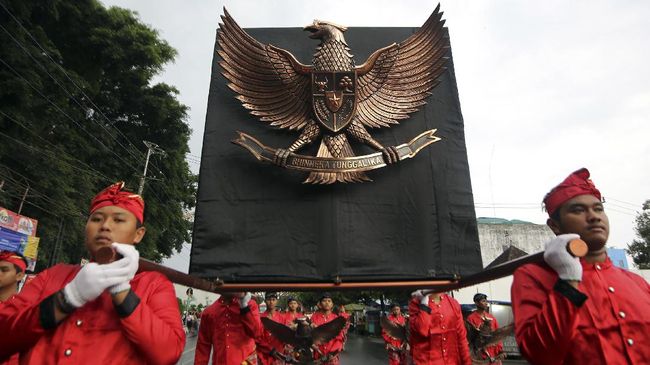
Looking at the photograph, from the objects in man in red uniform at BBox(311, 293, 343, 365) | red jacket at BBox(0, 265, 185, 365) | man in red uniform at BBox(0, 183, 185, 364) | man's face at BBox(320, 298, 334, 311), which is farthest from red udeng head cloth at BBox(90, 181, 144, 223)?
man's face at BBox(320, 298, 334, 311)

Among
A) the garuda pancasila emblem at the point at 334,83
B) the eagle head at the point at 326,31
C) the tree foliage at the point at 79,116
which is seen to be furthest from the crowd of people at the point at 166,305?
the tree foliage at the point at 79,116

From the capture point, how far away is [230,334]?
4.57 meters

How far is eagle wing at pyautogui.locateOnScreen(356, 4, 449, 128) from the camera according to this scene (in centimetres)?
326

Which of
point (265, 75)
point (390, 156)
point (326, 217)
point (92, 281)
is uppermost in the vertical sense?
point (265, 75)

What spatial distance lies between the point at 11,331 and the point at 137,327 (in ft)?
1.69

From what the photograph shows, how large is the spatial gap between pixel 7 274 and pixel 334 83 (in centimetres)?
350

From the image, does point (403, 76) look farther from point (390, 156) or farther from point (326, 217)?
point (326, 217)

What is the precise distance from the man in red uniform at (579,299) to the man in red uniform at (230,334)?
3.13 metres

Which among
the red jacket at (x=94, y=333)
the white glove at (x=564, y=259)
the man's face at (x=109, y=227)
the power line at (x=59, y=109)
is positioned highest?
the power line at (x=59, y=109)

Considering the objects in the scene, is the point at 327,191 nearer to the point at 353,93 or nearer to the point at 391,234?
the point at 391,234

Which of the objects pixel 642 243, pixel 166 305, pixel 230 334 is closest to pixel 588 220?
pixel 166 305

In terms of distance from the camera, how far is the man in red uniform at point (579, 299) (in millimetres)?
1609

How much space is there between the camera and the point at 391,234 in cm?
290

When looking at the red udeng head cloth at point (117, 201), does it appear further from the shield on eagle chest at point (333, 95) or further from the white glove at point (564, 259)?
the white glove at point (564, 259)
